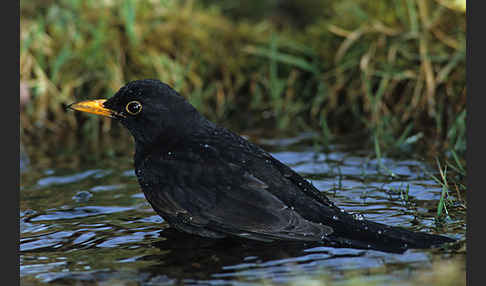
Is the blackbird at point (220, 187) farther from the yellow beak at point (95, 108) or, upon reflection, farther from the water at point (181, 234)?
the water at point (181, 234)

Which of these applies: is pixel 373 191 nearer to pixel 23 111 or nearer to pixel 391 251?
pixel 391 251

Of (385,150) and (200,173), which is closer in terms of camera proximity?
(200,173)

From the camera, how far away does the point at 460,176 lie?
608cm

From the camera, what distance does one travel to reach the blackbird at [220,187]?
4.37m

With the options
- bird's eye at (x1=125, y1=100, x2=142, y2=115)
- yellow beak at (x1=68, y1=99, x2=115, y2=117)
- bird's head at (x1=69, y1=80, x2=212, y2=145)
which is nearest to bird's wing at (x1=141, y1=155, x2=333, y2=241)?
bird's head at (x1=69, y1=80, x2=212, y2=145)

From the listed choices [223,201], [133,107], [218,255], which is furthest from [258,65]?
[218,255]

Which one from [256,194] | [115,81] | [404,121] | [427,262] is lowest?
[427,262]

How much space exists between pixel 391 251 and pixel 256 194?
36.9 inches

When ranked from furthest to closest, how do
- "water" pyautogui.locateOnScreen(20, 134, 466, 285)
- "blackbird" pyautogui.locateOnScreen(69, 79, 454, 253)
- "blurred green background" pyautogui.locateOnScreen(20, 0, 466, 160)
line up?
"blurred green background" pyautogui.locateOnScreen(20, 0, 466, 160), "blackbird" pyautogui.locateOnScreen(69, 79, 454, 253), "water" pyautogui.locateOnScreen(20, 134, 466, 285)

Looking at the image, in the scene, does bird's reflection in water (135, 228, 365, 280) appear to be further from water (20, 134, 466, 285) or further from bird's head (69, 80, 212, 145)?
bird's head (69, 80, 212, 145)

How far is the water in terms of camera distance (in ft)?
13.1

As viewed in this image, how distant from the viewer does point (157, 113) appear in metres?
5.39

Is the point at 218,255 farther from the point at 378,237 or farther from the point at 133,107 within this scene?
the point at 133,107

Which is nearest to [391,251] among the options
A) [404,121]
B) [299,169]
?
[299,169]
